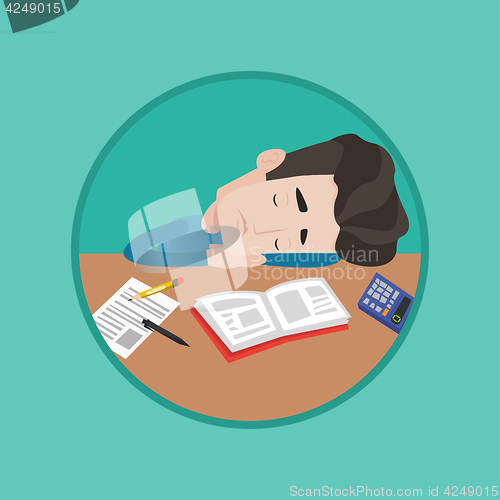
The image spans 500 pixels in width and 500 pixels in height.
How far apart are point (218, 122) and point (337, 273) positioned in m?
0.75

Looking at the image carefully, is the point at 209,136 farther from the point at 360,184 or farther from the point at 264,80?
the point at 360,184

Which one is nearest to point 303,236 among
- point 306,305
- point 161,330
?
point 306,305

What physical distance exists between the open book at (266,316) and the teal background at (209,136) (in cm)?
39

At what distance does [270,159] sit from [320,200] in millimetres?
255

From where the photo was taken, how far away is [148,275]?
6.85ft

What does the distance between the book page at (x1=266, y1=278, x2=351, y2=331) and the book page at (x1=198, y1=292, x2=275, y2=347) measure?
6cm

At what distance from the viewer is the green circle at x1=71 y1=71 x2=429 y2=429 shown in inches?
74.4

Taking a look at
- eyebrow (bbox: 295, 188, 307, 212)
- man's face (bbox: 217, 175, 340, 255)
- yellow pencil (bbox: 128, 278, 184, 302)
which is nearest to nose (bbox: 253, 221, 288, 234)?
man's face (bbox: 217, 175, 340, 255)

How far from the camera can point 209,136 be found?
1934 mm

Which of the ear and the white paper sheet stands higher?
the ear

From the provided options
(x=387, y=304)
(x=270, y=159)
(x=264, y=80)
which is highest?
(x=264, y=80)

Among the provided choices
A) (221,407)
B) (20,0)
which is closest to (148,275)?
(221,407)

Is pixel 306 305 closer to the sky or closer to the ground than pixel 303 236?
closer to the ground

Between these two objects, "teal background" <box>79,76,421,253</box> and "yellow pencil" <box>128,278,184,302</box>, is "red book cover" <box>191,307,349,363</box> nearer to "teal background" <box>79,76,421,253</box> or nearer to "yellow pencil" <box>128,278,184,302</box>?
"yellow pencil" <box>128,278,184,302</box>
